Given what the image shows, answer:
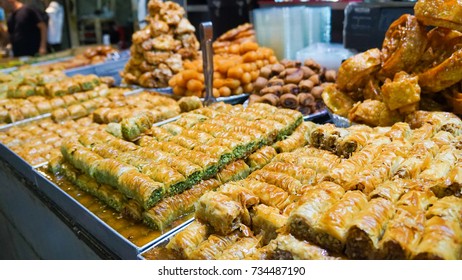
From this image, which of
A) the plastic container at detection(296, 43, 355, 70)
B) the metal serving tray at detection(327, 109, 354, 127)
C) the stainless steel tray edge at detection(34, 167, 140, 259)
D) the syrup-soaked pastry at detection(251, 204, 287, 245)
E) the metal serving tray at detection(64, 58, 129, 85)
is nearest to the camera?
the syrup-soaked pastry at detection(251, 204, 287, 245)

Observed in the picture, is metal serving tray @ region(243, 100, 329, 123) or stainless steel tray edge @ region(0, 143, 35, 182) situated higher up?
metal serving tray @ region(243, 100, 329, 123)

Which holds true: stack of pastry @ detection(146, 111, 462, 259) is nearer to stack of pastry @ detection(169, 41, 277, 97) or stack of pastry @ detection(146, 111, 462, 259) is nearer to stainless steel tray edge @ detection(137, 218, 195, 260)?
stainless steel tray edge @ detection(137, 218, 195, 260)

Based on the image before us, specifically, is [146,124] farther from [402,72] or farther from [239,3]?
[239,3]

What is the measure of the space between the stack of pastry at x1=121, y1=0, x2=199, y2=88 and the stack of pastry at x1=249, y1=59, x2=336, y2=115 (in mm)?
1462

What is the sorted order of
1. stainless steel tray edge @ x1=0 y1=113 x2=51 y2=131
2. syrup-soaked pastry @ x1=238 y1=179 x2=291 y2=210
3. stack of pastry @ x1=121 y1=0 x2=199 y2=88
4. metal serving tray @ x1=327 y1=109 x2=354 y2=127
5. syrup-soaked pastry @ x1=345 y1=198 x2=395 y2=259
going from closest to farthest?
syrup-soaked pastry @ x1=345 y1=198 x2=395 y2=259
syrup-soaked pastry @ x1=238 y1=179 x2=291 y2=210
metal serving tray @ x1=327 y1=109 x2=354 y2=127
stainless steel tray edge @ x1=0 y1=113 x2=51 y2=131
stack of pastry @ x1=121 y1=0 x2=199 y2=88

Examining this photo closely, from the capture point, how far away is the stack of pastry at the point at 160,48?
5093 mm

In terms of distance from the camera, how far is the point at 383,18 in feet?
12.4

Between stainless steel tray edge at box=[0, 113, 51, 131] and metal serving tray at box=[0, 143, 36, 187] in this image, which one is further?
stainless steel tray edge at box=[0, 113, 51, 131]

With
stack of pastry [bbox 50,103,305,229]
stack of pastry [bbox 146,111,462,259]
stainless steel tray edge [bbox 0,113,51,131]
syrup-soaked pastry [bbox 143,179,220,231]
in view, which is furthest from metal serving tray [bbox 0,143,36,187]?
stack of pastry [bbox 146,111,462,259]

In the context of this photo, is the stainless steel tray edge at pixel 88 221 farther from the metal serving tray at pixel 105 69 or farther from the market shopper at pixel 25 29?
the market shopper at pixel 25 29

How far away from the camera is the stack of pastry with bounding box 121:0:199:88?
5093mm

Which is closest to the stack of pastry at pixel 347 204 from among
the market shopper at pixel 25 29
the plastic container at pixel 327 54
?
the plastic container at pixel 327 54
